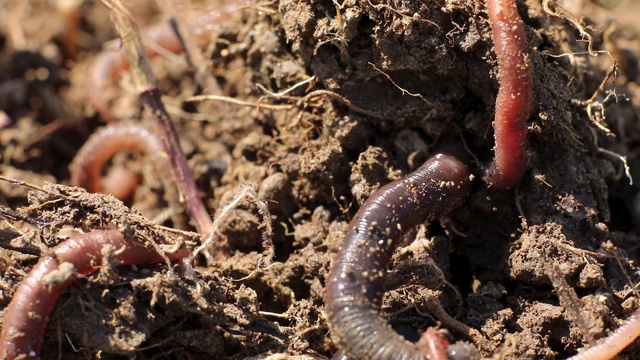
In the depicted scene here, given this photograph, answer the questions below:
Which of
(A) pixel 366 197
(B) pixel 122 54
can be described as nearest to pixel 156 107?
(A) pixel 366 197

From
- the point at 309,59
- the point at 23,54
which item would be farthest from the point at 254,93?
the point at 23,54

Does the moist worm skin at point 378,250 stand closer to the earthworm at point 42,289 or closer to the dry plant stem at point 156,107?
the earthworm at point 42,289

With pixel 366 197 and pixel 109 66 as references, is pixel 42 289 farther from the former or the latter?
pixel 109 66

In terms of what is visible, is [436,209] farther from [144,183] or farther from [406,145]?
[144,183]

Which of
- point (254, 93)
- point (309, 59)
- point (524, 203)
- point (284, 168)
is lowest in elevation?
point (524, 203)

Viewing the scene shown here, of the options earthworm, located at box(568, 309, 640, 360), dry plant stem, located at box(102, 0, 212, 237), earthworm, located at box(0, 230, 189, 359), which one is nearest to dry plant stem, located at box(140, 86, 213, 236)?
Answer: dry plant stem, located at box(102, 0, 212, 237)

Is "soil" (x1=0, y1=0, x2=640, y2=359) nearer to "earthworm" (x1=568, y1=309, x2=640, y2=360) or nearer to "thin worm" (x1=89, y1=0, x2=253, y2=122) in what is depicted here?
"earthworm" (x1=568, y1=309, x2=640, y2=360)
